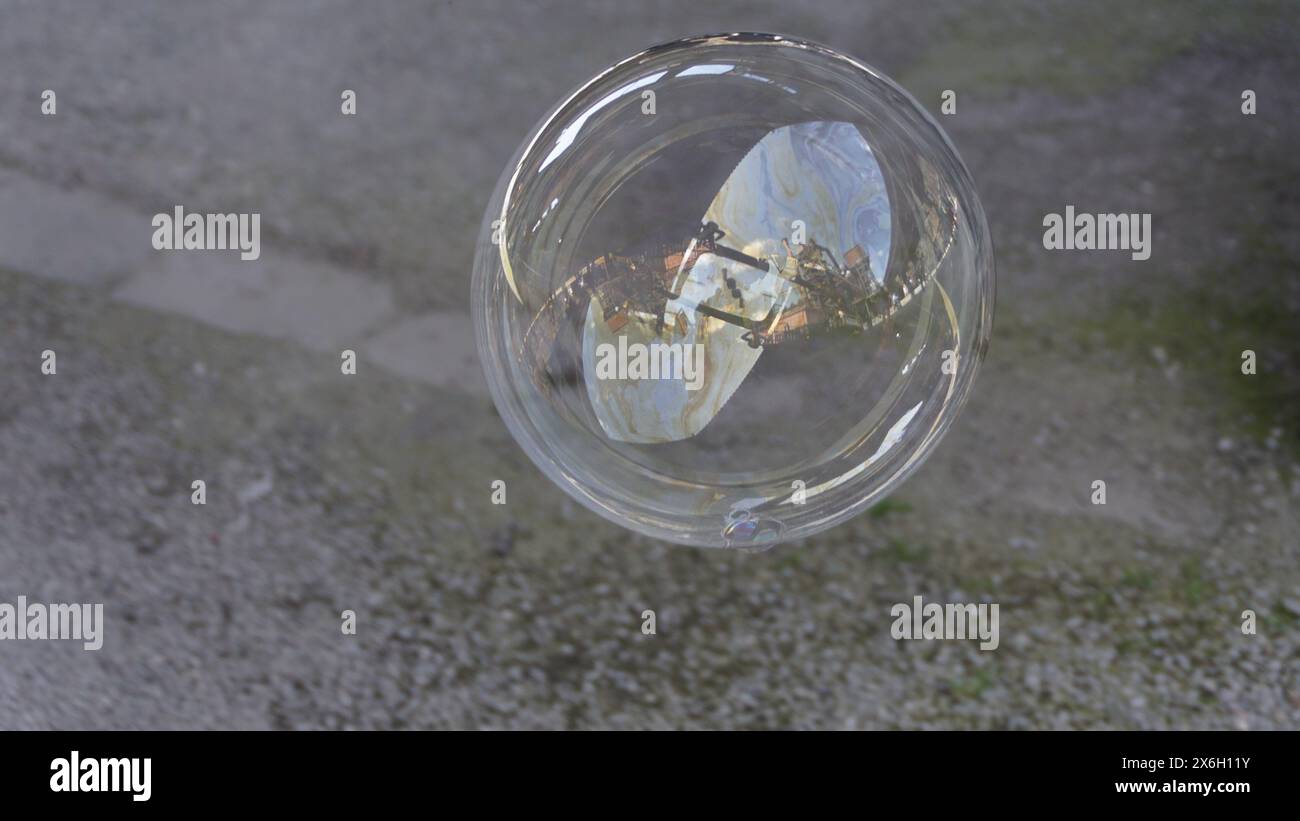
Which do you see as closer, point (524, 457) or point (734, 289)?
point (734, 289)

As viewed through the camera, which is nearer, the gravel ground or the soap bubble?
the soap bubble

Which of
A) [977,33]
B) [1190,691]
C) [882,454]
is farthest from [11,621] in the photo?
[977,33]

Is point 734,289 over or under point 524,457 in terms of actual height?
over

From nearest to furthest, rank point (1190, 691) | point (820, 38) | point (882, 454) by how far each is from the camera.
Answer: point (882, 454) → point (1190, 691) → point (820, 38)

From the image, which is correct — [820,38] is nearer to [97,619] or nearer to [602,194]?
[602,194]
